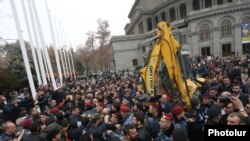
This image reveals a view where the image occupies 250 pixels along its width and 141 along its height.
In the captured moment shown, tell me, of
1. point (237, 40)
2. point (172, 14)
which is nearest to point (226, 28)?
point (237, 40)

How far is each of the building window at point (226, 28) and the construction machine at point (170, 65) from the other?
35185 millimetres

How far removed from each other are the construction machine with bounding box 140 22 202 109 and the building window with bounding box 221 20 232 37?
35185mm

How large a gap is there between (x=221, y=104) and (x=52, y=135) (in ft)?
13.2

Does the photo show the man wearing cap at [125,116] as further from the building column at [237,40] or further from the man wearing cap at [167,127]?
the building column at [237,40]

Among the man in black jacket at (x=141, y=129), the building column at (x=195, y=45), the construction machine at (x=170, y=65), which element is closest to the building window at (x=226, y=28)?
the building column at (x=195, y=45)

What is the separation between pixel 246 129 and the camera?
2129mm

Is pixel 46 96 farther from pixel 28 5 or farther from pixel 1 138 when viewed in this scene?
pixel 28 5

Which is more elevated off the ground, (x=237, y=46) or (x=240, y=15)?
(x=240, y=15)

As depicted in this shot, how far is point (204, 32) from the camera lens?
4178 cm

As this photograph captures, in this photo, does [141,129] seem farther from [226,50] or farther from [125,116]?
[226,50]

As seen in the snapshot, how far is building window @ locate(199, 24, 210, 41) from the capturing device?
41.5m

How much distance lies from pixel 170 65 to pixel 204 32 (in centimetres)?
3635

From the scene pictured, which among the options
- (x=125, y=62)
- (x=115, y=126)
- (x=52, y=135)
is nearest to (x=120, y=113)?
(x=115, y=126)

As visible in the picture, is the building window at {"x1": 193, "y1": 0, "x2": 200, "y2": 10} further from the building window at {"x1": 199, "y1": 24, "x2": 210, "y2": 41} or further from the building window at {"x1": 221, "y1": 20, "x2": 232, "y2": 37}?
the building window at {"x1": 221, "y1": 20, "x2": 232, "y2": 37}
